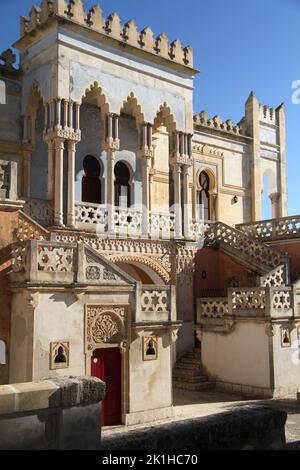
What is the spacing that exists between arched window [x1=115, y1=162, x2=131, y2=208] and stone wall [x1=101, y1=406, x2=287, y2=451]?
48.1 ft

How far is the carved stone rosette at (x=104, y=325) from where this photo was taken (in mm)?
11938

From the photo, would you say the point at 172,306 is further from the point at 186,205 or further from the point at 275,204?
the point at 275,204

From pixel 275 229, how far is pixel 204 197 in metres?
4.50

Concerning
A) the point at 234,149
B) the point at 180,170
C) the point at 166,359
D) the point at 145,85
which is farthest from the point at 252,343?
the point at 234,149

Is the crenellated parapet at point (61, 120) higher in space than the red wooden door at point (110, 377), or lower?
higher

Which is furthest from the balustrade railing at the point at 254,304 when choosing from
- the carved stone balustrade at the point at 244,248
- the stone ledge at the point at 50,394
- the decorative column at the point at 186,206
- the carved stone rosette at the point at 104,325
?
the stone ledge at the point at 50,394

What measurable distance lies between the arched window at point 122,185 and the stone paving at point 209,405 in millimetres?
7369

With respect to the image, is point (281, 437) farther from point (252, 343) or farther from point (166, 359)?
point (252, 343)

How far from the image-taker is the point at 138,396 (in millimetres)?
12289

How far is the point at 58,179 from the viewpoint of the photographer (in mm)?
16016

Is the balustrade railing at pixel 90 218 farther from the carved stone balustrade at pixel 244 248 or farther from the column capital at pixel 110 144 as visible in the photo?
the carved stone balustrade at pixel 244 248

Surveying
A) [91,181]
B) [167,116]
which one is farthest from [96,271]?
[167,116]

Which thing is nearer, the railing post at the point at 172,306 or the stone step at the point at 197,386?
the railing post at the point at 172,306
